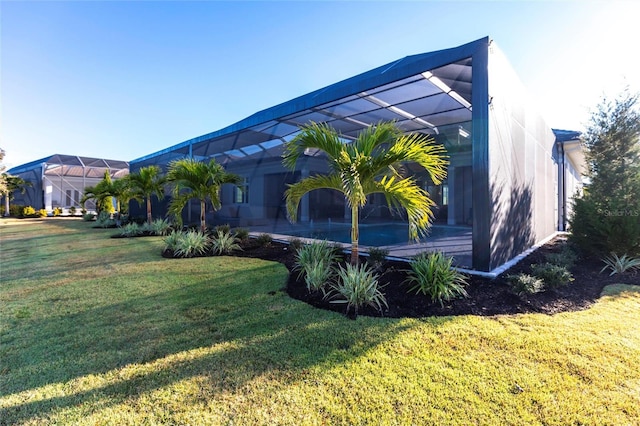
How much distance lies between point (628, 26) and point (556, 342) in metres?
6.82

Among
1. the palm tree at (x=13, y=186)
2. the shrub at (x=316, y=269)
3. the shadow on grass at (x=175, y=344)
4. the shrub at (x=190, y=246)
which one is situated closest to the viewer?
the shadow on grass at (x=175, y=344)

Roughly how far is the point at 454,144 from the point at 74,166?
3269cm

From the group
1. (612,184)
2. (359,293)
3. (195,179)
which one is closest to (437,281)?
(359,293)

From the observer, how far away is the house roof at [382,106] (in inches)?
213

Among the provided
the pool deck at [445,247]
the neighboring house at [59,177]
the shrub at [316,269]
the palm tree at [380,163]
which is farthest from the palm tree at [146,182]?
the neighboring house at [59,177]

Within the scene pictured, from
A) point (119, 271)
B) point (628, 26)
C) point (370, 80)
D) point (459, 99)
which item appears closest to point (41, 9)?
point (119, 271)

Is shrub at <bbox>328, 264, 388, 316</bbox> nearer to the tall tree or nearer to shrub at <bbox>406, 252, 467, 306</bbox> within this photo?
shrub at <bbox>406, 252, 467, 306</bbox>

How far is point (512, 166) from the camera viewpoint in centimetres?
582

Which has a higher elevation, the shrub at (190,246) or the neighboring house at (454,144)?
the neighboring house at (454,144)

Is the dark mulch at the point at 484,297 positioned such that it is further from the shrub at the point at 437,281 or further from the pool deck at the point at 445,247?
the pool deck at the point at 445,247

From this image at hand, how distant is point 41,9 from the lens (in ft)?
21.7

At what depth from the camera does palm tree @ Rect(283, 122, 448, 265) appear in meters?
4.03

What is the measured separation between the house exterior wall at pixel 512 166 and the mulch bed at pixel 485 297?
0.81 meters

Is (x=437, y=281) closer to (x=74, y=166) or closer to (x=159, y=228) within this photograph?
(x=159, y=228)
